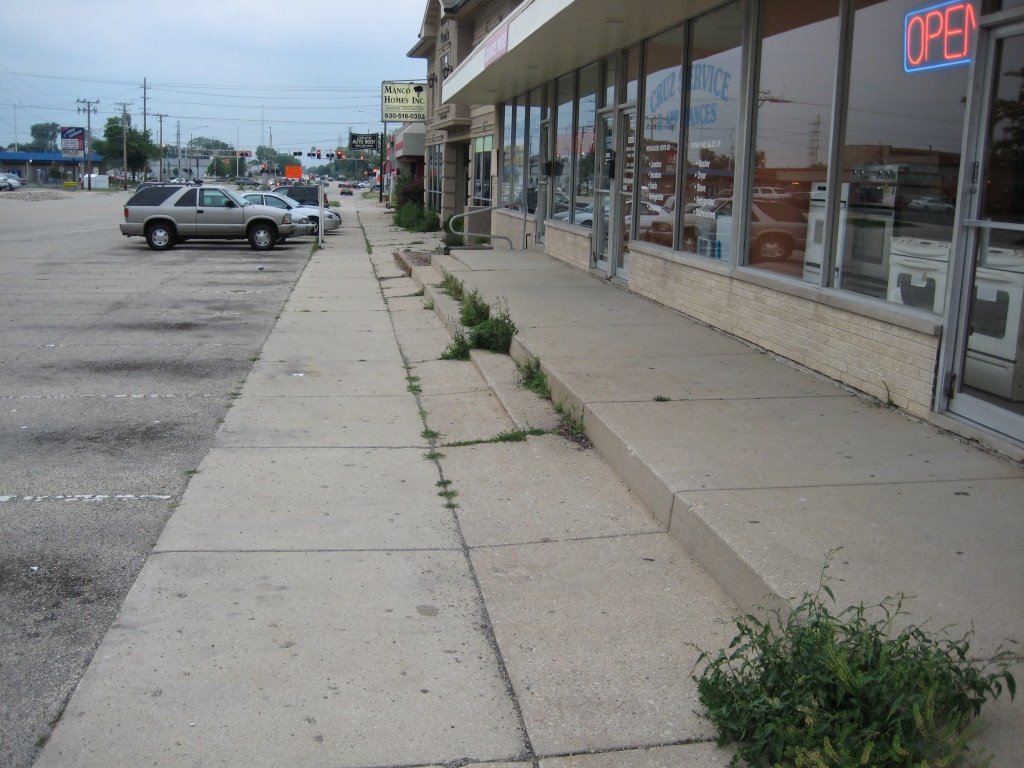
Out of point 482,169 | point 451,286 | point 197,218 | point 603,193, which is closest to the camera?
point 451,286

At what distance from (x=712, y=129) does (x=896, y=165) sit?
3.85 metres

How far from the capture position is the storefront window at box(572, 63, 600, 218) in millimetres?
16234

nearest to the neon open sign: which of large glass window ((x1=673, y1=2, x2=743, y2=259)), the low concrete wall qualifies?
the low concrete wall

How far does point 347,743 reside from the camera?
3652mm

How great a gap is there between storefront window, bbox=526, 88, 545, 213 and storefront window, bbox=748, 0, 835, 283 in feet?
34.9

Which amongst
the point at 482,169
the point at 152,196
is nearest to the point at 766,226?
the point at 482,169

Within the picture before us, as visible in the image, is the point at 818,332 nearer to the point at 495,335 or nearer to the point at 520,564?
the point at 495,335

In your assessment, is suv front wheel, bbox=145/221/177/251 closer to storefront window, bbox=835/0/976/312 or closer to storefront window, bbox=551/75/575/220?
storefront window, bbox=551/75/575/220

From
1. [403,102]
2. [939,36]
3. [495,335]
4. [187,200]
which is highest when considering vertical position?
[403,102]

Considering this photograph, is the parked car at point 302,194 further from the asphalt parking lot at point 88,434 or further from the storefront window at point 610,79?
the storefront window at point 610,79

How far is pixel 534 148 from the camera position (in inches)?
829

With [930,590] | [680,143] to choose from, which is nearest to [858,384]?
[930,590]

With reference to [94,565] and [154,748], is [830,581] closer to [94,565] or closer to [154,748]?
[154,748]

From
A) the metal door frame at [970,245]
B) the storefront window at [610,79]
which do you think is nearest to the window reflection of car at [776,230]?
the metal door frame at [970,245]
